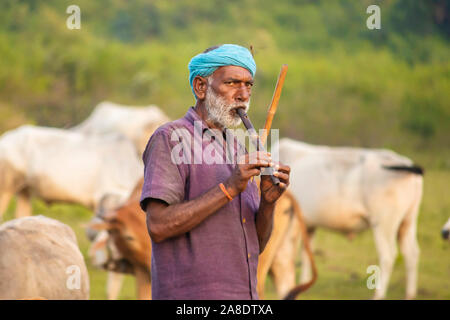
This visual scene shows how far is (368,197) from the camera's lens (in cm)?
922

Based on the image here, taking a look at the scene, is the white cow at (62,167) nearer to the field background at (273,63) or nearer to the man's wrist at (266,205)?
the field background at (273,63)

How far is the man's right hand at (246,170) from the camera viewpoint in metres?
2.44

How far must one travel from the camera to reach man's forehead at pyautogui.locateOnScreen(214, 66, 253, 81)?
107 inches

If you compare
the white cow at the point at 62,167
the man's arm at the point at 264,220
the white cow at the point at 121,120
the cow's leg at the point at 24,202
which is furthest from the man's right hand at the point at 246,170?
the white cow at the point at 121,120

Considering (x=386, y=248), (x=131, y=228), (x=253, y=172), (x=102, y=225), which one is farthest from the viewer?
(x=386, y=248)

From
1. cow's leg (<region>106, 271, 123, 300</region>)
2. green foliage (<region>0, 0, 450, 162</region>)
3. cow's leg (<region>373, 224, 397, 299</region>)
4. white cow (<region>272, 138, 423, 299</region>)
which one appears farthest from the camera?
green foliage (<region>0, 0, 450, 162</region>)

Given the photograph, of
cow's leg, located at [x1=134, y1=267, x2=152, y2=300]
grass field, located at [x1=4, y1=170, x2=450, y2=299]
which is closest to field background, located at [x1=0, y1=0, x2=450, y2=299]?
grass field, located at [x1=4, y1=170, x2=450, y2=299]

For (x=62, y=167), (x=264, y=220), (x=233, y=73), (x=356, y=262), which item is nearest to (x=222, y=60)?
(x=233, y=73)

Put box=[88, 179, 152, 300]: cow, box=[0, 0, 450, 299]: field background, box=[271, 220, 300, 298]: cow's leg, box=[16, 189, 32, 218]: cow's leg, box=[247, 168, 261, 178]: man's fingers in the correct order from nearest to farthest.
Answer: box=[247, 168, 261, 178]: man's fingers → box=[88, 179, 152, 300]: cow → box=[271, 220, 300, 298]: cow's leg → box=[16, 189, 32, 218]: cow's leg → box=[0, 0, 450, 299]: field background

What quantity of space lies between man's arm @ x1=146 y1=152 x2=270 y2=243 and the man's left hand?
0.06 metres

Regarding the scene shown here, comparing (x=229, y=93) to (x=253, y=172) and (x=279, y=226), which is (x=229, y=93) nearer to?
(x=253, y=172)

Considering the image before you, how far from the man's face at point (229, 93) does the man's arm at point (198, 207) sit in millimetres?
286

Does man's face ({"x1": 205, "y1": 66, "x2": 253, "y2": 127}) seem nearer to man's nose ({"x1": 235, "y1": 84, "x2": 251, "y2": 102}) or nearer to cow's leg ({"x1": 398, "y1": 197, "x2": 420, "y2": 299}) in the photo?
man's nose ({"x1": 235, "y1": 84, "x2": 251, "y2": 102})

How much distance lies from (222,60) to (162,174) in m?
0.47
